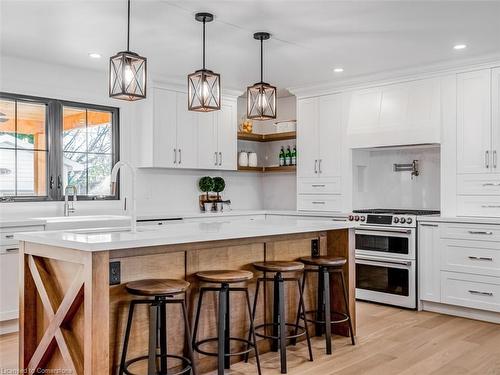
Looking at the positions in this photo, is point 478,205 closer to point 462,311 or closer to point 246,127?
point 462,311

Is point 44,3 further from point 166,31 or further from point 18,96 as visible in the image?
point 18,96

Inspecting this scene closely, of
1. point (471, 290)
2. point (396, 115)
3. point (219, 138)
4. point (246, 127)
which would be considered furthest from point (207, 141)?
point (471, 290)

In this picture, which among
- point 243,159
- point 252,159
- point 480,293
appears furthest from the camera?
point 252,159

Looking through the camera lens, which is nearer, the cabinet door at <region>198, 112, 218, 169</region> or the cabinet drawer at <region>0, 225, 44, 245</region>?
the cabinet drawer at <region>0, 225, 44, 245</region>

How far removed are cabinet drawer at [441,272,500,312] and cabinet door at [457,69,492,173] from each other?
3.34 ft

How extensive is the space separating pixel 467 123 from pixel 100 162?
3.87m

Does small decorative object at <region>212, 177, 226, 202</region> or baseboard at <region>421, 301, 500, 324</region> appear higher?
small decorative object at <region>212, 177, 226, 202</region>

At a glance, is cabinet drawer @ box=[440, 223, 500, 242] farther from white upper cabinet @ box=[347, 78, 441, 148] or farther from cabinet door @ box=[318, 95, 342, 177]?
cabinet door @ box=[318, 95, 342, 177]

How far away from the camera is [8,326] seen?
4.18 m

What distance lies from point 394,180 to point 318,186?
90cm

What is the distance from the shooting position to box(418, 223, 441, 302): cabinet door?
4824 millimetres

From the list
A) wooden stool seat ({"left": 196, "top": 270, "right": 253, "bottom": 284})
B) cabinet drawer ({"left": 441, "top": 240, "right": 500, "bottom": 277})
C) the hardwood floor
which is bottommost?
the hardwood floor

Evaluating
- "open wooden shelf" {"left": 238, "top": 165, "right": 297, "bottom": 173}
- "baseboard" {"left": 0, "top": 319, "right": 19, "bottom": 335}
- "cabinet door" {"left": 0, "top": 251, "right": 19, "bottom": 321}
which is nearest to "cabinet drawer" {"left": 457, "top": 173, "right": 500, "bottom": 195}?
"open wooden shelf" {"left": 238, "top": 165, "right": 297, "bottom": 173}

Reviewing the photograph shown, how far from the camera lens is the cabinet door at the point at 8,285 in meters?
4.08
